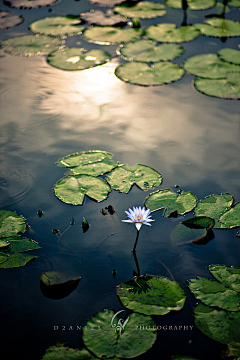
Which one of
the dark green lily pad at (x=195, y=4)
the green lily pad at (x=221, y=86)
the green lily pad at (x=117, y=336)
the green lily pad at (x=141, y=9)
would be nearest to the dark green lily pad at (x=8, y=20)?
the green lily pad at (x=141, y=9)

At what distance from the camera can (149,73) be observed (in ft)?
11.9

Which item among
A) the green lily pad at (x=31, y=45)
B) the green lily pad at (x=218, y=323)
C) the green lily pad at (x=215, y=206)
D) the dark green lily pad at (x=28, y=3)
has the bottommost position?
the green lily pad at (x=218, y=323)

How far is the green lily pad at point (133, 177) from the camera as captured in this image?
2471mm

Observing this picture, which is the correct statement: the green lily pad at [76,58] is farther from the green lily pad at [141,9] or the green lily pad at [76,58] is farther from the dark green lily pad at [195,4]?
the dark green lily pad at [195,4]

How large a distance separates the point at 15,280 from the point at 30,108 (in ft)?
6.20

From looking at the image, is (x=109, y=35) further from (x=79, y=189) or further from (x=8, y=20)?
(x=79, y=189)

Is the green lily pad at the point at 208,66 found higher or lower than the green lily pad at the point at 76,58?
lower

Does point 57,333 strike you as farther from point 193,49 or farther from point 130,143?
point 193,49

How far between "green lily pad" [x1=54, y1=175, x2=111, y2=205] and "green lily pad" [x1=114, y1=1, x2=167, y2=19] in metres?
3.29

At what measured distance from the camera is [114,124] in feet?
10.1

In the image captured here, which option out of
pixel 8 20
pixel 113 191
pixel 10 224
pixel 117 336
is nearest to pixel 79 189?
pixel 113 191

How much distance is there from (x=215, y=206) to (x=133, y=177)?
2.11 feet

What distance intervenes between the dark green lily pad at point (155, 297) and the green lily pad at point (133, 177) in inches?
30.4

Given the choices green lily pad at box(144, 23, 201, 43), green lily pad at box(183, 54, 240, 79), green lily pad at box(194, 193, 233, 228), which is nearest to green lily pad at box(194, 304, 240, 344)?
green lily pad at box(194, 193, 233, 228)
